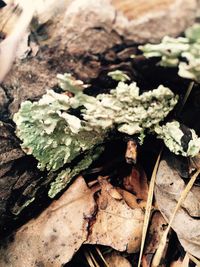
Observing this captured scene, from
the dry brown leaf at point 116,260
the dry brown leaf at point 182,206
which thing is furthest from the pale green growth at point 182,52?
the dry brown leaf at point 116,260

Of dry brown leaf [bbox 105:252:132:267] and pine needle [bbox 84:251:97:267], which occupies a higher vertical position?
pine needle [bbox 84:251:97:267]

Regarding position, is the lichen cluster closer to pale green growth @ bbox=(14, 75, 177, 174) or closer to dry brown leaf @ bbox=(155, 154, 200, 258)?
pale green growth @ bbox=(14, 75, 177, 174)

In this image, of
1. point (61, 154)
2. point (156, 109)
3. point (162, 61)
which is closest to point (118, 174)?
point (61, 154)

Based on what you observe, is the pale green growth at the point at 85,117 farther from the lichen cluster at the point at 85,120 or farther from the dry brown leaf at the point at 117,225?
the dry brown leaf at the point at 117,225

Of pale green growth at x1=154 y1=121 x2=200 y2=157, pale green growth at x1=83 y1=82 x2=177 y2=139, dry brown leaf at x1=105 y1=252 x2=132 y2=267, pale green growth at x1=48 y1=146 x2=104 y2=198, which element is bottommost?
dry brown leaf at x1=105 y1=252 x2=132 y2=267

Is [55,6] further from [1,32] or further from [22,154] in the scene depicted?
[22,154]

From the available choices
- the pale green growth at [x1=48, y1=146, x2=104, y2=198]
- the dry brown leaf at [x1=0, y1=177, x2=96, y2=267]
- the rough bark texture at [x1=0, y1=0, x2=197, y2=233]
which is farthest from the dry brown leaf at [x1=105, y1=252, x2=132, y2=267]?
the rough bark texture at [x1=0, y1=0, x2=197, y2=233]
